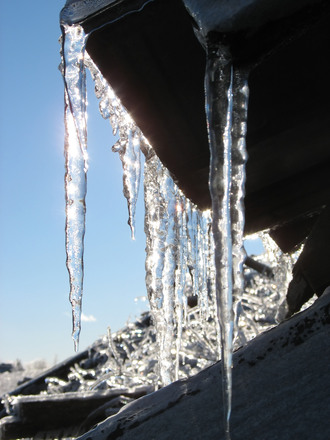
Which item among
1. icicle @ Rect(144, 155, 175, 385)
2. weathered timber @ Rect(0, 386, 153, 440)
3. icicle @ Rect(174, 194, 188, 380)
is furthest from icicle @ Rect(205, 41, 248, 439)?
weathered timber @ Rect(0, 386, 153, 440)

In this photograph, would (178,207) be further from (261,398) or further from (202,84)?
(261,398)

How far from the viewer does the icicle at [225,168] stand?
1436mm

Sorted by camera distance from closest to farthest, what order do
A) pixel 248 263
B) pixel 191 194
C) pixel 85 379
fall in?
pixel 191 194 < pixel 85 379 < pixel 248 263

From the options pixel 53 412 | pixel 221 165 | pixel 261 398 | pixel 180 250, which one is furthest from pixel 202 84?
pixel 53 412

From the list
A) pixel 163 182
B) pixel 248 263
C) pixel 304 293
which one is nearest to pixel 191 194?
pixel 163 182

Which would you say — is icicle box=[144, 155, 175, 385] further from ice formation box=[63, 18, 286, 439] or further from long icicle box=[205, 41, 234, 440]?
long icicle box=[205, 41, 234, 440]

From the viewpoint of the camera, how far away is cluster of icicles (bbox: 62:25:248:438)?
1.50 metres

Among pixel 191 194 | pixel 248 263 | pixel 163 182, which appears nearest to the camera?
pixel 191 194

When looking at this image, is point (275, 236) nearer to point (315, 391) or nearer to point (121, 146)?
point (121, 146)

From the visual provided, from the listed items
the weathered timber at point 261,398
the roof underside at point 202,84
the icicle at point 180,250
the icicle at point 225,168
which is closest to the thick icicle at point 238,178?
the icicle at point 225,168

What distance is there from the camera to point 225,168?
1.59 metres

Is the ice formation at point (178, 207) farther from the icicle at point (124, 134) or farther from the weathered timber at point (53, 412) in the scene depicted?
the weathered timber at point (53, 412)

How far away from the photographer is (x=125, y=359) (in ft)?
28.5

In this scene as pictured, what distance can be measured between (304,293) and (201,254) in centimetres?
184
